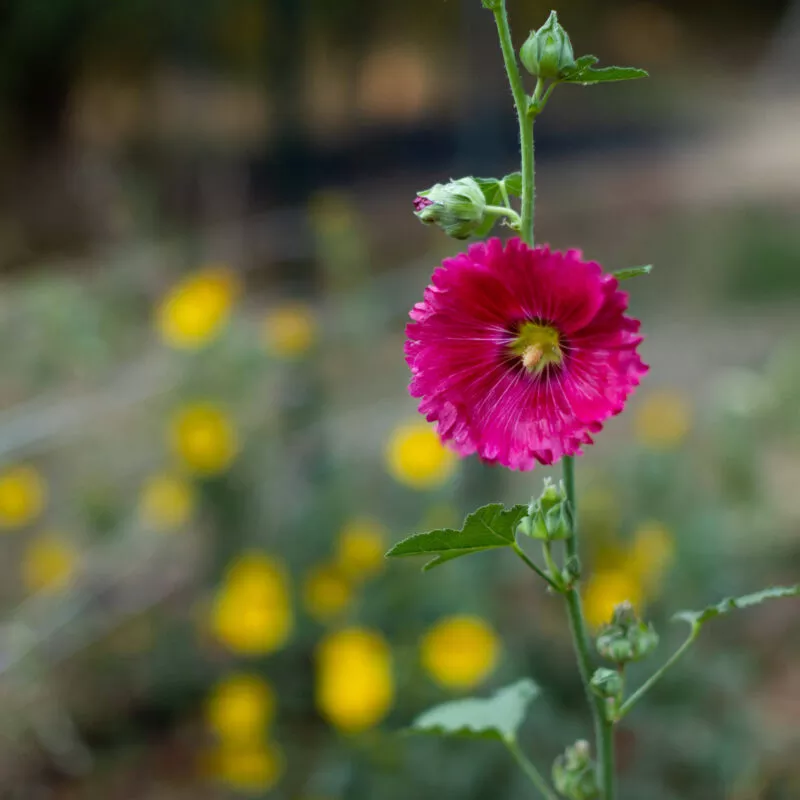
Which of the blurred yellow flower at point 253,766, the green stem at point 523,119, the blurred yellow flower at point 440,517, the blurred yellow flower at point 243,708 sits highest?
the green stem at point 523,119

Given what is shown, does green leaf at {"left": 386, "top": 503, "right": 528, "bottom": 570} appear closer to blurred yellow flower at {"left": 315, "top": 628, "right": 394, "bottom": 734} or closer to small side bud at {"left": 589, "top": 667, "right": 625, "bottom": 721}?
small side bud at {"left": 589, "top": 667, "right": 625, "bottom": 721}

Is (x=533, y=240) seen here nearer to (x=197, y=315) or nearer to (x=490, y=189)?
(x=490, y=189)

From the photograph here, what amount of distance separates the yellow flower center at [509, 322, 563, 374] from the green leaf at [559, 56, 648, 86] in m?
0.08

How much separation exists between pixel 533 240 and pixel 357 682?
0.68m

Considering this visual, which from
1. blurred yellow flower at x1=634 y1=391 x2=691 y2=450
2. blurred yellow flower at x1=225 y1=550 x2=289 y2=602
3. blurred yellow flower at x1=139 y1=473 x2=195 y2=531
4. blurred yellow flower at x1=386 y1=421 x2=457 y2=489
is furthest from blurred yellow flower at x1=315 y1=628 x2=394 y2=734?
blurred yellow flower at x1=634 y1=391 x2=691 y2=450

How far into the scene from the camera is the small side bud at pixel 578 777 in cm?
36

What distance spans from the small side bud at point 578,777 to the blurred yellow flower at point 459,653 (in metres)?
0.56

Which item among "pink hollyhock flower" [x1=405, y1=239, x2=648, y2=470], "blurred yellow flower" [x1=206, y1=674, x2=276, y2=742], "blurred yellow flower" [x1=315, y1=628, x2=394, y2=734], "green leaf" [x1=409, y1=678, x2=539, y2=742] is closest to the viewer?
"pink hollyhock flower" [x1=405, y1=239, x2=648, y2=470]

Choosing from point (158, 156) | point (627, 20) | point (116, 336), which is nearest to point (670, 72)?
point (627, 20)

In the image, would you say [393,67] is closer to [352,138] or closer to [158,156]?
[352,138]

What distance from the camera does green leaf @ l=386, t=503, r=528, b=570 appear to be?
0.98 feet

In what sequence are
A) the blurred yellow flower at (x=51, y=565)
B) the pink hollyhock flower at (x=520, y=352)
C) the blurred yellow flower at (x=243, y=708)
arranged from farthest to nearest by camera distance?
the blurred yellow flower at (x=51, y=565) → the blurred yellow flower at (x=243, y=708) → the pink hollyhock flower at (x=520, y=352)

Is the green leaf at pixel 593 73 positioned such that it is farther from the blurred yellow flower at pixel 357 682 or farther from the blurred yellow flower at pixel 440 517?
the blurred yellow flower at pixel 440 517

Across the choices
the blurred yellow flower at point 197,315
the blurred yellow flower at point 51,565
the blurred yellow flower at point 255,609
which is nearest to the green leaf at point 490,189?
the blurred yellow flower at point 255,609
